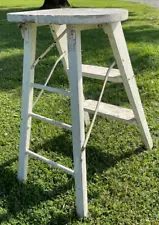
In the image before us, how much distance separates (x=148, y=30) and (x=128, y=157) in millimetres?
4934

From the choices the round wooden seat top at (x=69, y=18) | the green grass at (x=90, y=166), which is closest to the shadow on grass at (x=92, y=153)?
the green grass at (x=90, y=166)

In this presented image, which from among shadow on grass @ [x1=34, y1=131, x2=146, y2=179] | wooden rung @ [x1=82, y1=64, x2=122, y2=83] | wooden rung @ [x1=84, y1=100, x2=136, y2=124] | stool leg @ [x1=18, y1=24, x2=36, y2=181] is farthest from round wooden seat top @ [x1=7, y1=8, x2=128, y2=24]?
shadow on grass @ [x1=34, y1=131, x2=146, y2=179]

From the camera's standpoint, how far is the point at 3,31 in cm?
767

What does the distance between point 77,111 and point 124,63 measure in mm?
500

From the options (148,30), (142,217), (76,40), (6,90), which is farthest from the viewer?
(148,30)

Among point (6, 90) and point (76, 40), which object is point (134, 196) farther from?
point (6, 90)

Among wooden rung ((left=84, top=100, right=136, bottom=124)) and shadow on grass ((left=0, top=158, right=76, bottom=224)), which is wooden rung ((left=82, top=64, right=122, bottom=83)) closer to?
wooden rung ((left=84, top=100, right=136, bottom=124))

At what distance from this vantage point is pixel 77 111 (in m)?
2.06

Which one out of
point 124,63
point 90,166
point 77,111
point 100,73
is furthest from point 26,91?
point 90,166

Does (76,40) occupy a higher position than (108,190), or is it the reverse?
(76,40)

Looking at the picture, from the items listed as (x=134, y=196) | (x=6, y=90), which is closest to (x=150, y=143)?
(x=134, y=196)

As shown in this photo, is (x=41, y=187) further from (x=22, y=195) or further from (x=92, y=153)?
(x=92, y=153)

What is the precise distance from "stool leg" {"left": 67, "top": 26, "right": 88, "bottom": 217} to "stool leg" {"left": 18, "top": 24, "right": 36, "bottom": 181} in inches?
13.5

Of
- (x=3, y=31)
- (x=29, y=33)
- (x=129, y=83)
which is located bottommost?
(x=3, y=31)
